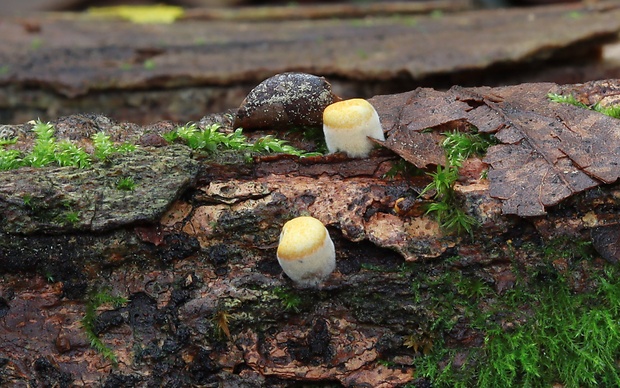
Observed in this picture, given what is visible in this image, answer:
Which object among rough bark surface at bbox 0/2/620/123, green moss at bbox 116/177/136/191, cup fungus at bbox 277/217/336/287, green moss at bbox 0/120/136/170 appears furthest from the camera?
rough bark surface at bbox 0/2/620/123

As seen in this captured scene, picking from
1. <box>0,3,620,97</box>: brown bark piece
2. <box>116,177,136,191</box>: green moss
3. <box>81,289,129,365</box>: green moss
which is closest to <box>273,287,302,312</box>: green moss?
<box>81,289,129,365</box>: green moss

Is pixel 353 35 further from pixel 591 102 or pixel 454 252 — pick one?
pixel 454 252

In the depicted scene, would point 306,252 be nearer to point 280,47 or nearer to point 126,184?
point 126,184

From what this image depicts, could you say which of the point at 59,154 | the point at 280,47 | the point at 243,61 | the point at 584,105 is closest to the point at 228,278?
the point at 59,154

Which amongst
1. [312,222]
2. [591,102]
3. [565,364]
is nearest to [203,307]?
[312,222]

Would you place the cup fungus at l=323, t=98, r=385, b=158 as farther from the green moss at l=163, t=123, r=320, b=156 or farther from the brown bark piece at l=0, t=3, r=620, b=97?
the brown bark piece at l=0, t=3, r=620, b=97
